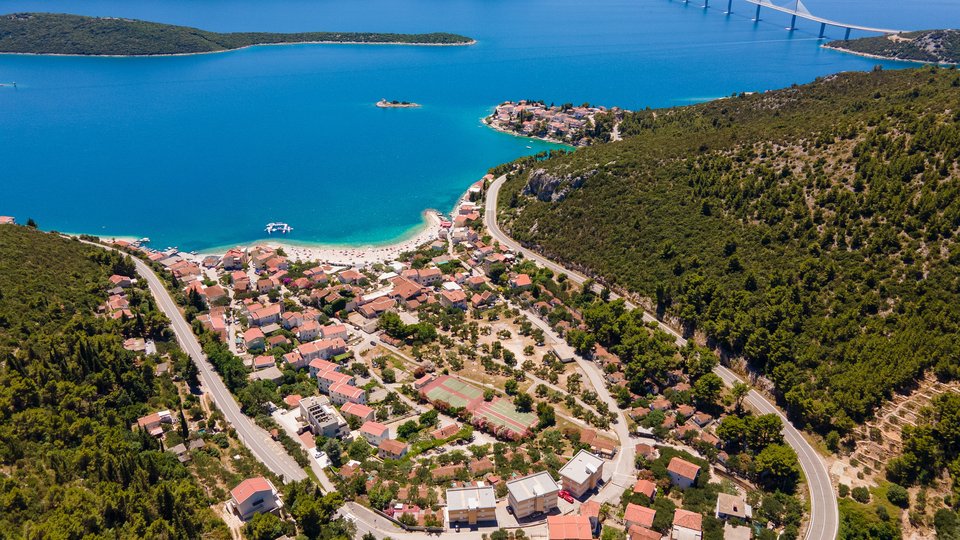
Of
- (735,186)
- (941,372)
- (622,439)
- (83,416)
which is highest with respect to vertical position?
(735,186)

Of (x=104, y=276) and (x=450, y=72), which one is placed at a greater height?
(x=450, y=72)

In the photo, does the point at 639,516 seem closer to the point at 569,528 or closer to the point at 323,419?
the point at 569,528

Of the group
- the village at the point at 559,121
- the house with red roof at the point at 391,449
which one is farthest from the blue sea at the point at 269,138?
the house with red roof at the point at 391,449

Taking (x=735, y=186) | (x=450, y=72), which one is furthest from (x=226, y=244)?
(x=450, y=72)

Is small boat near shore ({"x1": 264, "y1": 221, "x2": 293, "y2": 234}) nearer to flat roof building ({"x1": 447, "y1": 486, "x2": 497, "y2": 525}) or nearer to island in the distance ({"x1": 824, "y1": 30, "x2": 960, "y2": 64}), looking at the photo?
flat roof building ({"x1": 447, "y1": 486, "x2": 497, "y2": 525})

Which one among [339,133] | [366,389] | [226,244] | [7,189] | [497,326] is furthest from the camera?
[339,133]

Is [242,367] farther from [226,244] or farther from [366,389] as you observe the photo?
[226,244]

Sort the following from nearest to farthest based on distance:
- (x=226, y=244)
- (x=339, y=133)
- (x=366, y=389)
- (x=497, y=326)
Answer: (x=366, y=389)
(x=497, y=326)
(x=226, y=244)
(x=339, y=133)

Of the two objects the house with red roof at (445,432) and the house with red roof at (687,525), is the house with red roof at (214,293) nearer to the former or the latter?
the house with red roof at (445,432)
